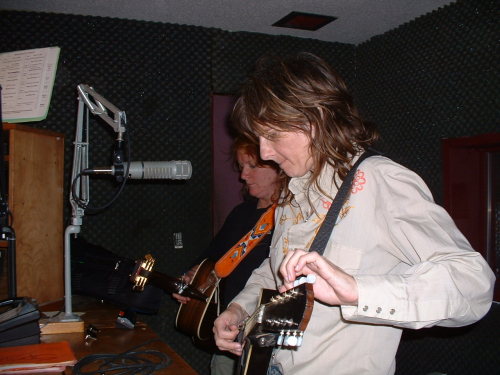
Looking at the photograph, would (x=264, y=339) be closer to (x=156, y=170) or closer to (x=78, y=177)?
(x=156, y=170)

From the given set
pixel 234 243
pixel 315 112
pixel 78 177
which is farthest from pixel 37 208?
pixel 315 112

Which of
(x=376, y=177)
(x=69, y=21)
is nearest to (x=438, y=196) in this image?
(x=376, y=177)

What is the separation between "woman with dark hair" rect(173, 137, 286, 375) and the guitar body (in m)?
0.06

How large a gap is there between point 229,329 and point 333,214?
72 cm

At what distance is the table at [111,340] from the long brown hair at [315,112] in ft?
3.06

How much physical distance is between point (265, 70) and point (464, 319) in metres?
0.99

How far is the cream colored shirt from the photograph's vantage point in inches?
43.2

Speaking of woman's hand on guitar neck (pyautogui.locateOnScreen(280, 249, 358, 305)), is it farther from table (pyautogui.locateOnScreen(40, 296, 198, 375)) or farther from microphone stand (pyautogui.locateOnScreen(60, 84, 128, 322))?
microphone stand (pyautogui.locateOnScreen(60, 84, 128, 322))

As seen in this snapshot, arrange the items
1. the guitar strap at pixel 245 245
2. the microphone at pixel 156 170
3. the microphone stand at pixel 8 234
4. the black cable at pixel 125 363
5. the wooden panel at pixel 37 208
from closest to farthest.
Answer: the black cable at pixel 125 363 < the microphone stand at pixel 8 234 < the microphone at pixel 156 170 < the wooden panel at pixel 37 208 < the guitar strap at pixel 245 245

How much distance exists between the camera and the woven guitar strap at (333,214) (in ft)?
4.50

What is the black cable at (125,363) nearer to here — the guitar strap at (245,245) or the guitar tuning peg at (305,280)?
the guitar tuning peg at (305,280)

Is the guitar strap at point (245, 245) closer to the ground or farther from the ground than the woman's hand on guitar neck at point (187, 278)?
farther from the ground

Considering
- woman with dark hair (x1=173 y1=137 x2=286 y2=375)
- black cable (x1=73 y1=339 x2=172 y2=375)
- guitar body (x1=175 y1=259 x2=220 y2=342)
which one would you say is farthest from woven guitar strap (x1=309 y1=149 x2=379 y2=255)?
guitar body (x1=175 y1=259 x2=220 y2=342)

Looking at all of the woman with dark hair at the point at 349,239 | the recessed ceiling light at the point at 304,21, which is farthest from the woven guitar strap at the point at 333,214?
the recessed ceiling light at the point at 304,21
